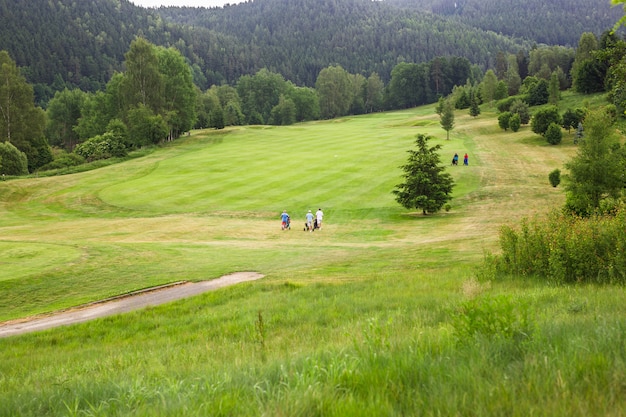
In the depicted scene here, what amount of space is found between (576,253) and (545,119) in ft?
210

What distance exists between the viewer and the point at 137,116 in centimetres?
7681

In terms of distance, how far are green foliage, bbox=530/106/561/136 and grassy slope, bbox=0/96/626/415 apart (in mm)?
6780

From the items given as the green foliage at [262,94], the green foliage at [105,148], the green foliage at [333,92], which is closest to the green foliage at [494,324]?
the green foliage at [105,148]

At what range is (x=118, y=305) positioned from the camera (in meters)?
14.8

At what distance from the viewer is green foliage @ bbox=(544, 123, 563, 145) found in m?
61.8

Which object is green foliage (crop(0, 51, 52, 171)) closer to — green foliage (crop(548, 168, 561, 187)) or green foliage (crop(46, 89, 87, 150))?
green foliage (crop(46, 89, 87, 150))

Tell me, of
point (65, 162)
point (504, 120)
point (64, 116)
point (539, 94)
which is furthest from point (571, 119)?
point (64, 116)

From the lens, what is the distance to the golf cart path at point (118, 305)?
12.8m

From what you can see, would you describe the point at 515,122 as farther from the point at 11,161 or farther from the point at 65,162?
the point at 11,161

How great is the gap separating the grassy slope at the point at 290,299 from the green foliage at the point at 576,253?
948mm

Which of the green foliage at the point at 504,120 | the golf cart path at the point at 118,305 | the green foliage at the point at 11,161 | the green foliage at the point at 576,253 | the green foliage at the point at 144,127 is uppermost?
the green foliage at the point at 144,127

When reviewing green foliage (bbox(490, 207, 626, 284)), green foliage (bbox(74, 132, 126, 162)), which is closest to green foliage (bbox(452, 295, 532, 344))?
green foliage (bbox(490, 207, 626, 284))

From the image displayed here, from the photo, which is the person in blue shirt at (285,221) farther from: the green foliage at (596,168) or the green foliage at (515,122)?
the green foliage at (515,122)

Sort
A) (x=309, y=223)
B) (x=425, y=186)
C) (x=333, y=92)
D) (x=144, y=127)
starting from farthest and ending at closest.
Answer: (x=333, y=92) < (x=144, y=127) < (x=425, y=186) < (x=309, y=223)
